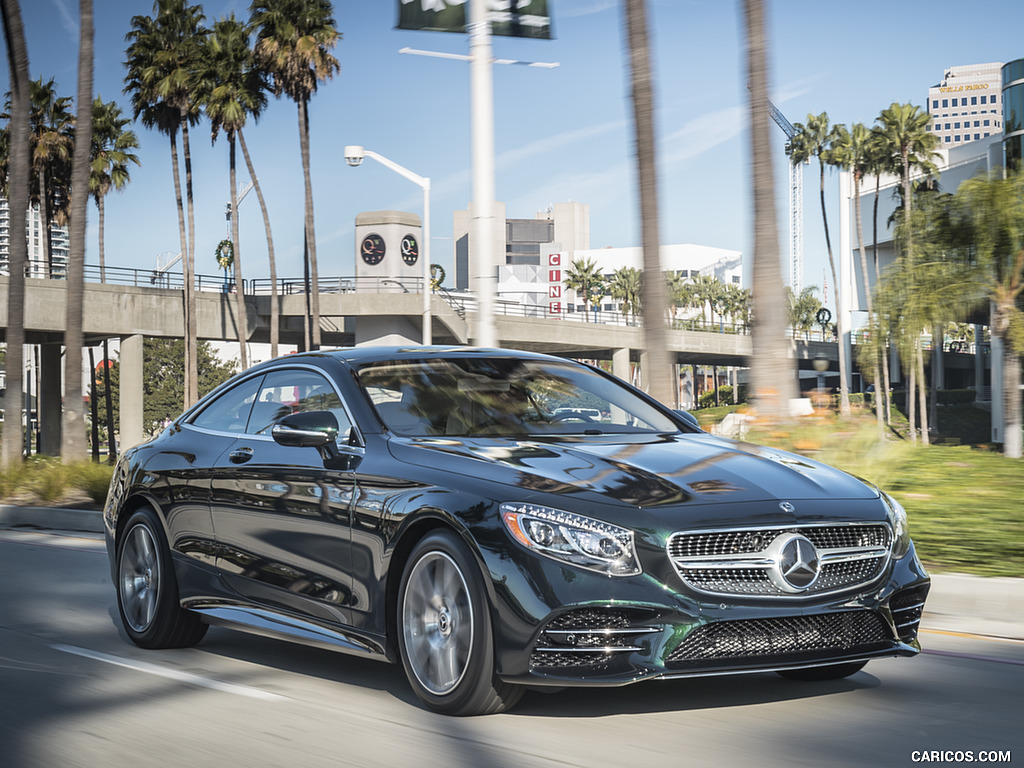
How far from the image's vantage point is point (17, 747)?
4906mm

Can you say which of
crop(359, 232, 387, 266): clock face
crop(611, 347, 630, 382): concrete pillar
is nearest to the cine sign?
crop(611, 347, 630, 382): concrete pillar

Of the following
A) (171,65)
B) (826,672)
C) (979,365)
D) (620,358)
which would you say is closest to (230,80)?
(171,65)

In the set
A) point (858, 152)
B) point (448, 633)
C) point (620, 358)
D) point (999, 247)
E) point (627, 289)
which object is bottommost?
point (448, 633)

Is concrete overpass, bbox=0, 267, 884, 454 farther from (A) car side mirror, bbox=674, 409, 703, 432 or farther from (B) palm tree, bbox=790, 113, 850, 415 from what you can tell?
(A) car side mirror, bbox=674, 409, 703, 432

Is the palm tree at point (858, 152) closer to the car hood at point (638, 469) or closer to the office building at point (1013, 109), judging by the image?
the office building at point (1013, 109)

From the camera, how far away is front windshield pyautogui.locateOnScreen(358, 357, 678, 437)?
5.93 m

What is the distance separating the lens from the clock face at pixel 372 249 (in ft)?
211

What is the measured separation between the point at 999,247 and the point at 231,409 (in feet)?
93.1

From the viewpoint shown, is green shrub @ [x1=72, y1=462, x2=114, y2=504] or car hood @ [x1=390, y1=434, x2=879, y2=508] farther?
green shrub @ [x1=72, y1=462, x2=114, y2=504]

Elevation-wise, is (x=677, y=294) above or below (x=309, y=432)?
above

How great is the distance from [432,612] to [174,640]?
2.45 meters

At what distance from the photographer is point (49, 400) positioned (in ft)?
174

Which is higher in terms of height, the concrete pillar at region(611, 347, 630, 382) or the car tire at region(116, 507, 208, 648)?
the concrete pillar at region(611, 347, 630, 382)

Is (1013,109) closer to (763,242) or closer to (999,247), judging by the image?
(999,247)
